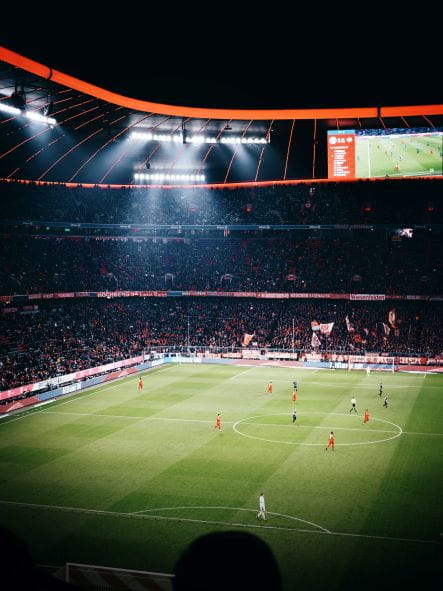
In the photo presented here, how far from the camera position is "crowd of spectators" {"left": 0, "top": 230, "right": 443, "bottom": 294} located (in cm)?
6134

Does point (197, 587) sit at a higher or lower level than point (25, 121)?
lower

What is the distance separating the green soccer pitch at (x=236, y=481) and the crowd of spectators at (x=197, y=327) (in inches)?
457

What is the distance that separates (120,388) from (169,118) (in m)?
23.2

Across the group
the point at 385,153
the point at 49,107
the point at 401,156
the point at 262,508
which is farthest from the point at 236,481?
the point at 401,156

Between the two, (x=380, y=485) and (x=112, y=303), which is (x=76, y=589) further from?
(x=112, y=303)

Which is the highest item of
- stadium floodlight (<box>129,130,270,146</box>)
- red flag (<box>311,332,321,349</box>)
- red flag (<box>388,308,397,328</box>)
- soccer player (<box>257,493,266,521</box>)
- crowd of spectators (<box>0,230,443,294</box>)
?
stadium floodlight (<box>129,130,270,146</box>)

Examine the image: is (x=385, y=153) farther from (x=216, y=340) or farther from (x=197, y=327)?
(x=197, y=327)

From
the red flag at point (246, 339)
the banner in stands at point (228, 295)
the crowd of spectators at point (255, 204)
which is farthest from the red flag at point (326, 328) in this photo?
the crowd of spectators at point (255, 204)

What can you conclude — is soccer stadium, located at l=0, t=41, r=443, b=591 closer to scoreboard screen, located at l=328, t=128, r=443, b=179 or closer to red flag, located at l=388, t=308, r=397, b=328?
scoreboard screen, located at l=328, t=128, r=443, b=179

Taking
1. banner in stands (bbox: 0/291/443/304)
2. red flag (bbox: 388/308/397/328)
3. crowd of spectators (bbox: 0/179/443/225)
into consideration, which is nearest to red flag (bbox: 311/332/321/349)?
banner in stands (bbox: 0/291/443/304)

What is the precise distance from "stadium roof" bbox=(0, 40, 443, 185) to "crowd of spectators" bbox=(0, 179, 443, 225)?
198cm

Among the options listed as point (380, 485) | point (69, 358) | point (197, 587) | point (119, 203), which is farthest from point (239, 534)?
point (119, 203)

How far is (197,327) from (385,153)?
25.2 meters

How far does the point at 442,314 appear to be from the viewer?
59.2m
